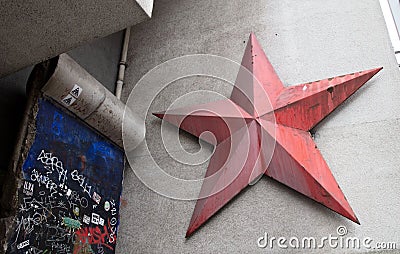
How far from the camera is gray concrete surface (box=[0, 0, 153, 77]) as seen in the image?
1353mm

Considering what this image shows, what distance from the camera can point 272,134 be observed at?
2047mm

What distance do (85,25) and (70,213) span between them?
0.95m

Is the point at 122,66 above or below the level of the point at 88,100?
above

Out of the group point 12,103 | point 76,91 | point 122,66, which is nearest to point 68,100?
point 76,91

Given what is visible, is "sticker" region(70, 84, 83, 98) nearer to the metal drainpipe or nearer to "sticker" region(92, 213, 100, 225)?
"sticker" region(92, 213, 100, 225)

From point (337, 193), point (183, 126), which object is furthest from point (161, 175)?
point (337, 193)

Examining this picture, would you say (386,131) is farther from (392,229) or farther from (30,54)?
(30,54)

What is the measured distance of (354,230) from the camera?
1.86m

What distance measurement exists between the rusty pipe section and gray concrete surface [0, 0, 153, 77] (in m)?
0.20

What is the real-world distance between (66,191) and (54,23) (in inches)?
34.2

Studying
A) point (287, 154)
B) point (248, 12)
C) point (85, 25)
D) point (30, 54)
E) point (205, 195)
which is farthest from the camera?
point (248, 12)

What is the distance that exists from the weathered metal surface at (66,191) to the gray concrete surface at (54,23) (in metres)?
0.34

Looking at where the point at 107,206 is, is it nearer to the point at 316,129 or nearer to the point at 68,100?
the point at 68,100

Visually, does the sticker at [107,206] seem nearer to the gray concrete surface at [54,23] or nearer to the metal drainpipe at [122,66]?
the metal drainpipe at [122,66]
